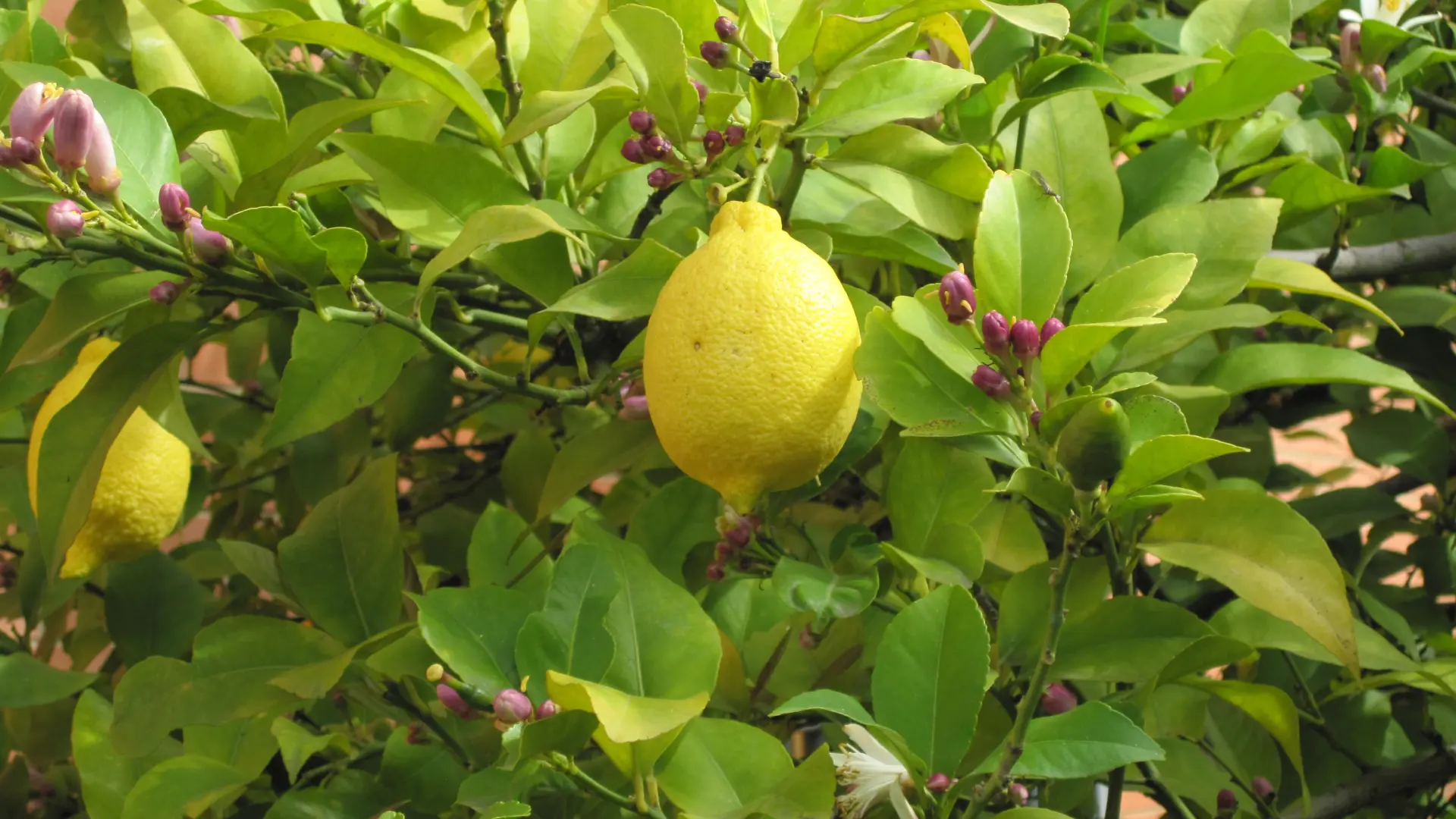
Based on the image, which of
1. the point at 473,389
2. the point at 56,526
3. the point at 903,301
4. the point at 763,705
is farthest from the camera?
the point at 473,389

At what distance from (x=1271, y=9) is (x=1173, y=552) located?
366 millimetres

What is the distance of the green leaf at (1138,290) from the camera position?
387 millimetres

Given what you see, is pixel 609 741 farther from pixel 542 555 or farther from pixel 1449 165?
pixel 1449 165

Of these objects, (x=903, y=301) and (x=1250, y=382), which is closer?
(x=903, y=301)

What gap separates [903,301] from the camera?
0.38 metres

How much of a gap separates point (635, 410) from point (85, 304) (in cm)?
24

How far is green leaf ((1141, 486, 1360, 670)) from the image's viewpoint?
0.40 m

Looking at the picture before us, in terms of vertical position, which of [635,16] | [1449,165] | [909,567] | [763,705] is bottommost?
[763,705]

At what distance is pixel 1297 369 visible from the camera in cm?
49

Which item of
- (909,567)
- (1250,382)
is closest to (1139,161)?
(1250,382)

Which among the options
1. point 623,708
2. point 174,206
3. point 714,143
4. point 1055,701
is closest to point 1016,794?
point 1055,701

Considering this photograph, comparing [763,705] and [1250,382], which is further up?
[1250,382]

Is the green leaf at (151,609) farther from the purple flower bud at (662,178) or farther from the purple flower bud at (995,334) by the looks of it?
the purple flower bud at (995,334)

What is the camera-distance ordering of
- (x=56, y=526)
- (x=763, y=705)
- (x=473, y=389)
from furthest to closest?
(x=473, y=389) → (x=763, y=705) → (x=56, y=526)
